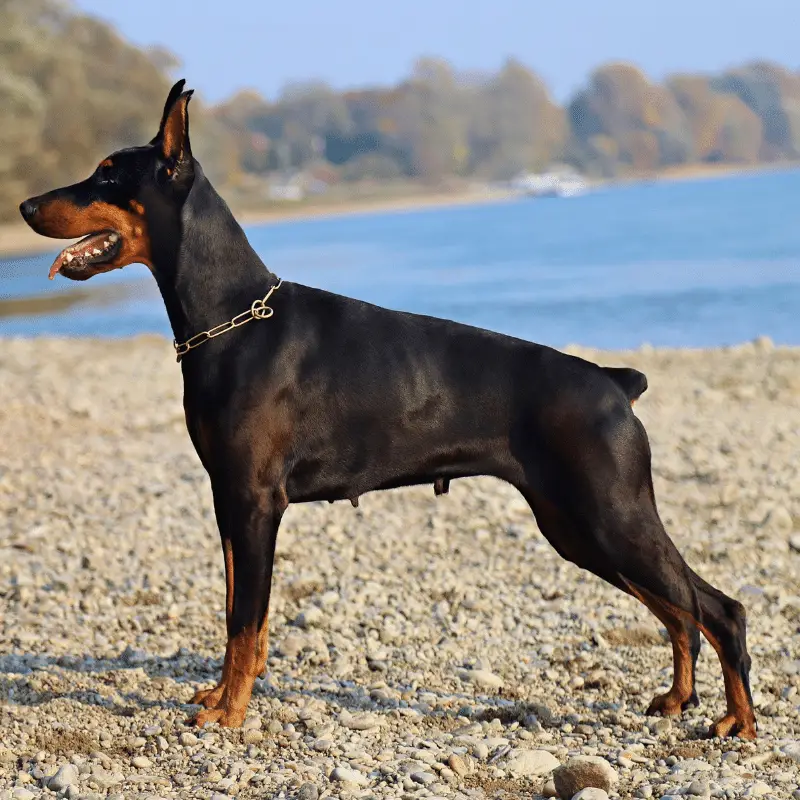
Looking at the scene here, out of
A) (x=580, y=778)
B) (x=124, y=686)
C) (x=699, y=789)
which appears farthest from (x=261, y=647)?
(x=699, y=789)

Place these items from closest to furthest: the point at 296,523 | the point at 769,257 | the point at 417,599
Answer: the point at 417,599, the point at 296,523, the point at 769,257

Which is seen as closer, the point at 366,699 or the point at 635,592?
the point at 635,592

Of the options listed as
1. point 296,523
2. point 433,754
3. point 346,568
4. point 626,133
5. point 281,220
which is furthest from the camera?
point 626,133

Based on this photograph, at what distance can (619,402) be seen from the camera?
180 inches

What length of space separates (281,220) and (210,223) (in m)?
76.8

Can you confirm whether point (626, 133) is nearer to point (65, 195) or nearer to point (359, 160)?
point (359, 160)

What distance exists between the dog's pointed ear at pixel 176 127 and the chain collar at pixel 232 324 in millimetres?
615

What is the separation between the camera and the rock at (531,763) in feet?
14.3

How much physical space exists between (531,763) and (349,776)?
0.66 metres

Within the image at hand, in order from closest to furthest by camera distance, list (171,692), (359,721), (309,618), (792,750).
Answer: (792,750), (359,721), (171,692), (309,618)

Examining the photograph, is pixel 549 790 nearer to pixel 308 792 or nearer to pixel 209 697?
pixel 308 792

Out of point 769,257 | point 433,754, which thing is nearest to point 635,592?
point 433,754

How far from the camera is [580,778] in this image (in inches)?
163

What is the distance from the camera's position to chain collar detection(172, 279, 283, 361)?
15.3 ft
